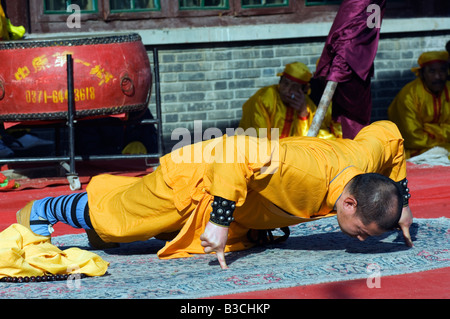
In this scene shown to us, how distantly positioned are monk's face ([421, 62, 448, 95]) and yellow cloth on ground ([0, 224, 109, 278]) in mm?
4689

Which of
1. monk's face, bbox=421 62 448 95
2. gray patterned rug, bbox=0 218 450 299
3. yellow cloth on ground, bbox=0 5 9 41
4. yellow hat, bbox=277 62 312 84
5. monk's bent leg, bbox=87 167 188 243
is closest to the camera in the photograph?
gray patterned rug, bbox=0 218 450 299

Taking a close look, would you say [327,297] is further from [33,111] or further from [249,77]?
[249,77]

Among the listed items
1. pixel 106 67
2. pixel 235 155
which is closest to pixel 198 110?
pixel 106 67

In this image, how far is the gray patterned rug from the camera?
3.04 metres

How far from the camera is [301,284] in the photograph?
312 centimetres

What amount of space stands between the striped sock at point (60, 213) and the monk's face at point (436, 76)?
14.8 ft

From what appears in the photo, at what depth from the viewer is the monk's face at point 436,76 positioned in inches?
286

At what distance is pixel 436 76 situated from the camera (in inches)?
286

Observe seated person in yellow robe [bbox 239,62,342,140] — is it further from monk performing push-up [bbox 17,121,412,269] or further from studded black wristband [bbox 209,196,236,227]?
studded black wristband [bbox 209,196,236,227]

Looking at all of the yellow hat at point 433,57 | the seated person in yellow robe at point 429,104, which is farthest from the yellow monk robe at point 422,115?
the yellow hat at point 433,57

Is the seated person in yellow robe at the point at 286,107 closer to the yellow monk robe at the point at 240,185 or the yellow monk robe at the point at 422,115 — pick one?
the yellow monk robe at the point at 422,115

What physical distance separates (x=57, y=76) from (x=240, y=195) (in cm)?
276

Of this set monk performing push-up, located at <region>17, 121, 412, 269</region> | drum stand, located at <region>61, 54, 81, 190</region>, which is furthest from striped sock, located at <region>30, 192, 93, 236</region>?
drum stand, located at <region>61, 54, 81, 190</region>

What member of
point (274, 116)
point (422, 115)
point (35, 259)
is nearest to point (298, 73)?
point (274, 116)
